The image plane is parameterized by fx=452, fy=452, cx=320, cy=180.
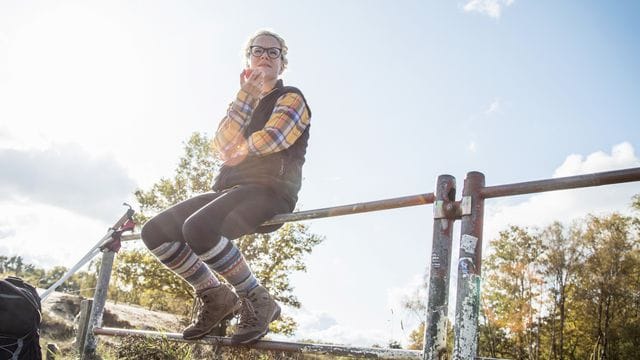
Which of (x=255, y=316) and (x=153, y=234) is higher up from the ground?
(x=153, y=234)

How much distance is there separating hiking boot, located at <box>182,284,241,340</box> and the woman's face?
4.47ft

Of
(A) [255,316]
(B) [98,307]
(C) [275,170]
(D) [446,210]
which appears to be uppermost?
(C) [275,170]

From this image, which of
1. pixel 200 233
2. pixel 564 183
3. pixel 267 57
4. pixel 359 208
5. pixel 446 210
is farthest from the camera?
pixel 267 57

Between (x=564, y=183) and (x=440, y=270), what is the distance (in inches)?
20.6

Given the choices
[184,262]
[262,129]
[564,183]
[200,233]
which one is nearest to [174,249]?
[184,262]

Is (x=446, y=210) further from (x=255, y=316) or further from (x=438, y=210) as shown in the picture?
(x=255, y=316)

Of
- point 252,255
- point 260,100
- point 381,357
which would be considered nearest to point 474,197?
point 381,357

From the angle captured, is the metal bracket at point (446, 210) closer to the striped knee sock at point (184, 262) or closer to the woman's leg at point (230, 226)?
the woman's leg at point (230, 226)

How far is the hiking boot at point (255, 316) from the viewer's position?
217 centimetres

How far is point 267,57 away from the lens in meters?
2.93

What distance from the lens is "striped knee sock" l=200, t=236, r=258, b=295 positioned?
227 centimetres

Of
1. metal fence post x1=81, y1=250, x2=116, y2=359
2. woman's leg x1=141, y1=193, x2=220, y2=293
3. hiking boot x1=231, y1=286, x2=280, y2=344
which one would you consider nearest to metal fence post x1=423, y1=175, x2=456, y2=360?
hiking boot x1=231, y1=286, x2=280, y2=344

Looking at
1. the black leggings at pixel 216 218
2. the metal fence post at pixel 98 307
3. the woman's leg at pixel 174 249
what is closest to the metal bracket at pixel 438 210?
the black leggings at pixel 216 218

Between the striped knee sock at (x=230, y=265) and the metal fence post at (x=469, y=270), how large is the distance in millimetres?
1117
